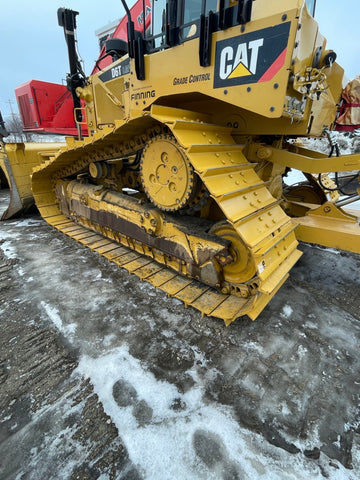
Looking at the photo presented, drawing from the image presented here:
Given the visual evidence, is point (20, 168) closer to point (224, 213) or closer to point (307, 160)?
point (224, 213)

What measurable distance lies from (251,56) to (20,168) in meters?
5.05

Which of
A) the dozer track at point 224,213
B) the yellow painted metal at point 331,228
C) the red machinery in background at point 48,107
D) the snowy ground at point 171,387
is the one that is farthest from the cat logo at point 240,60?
the red machinery in background at point 48,107

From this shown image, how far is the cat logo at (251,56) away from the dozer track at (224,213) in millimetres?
465

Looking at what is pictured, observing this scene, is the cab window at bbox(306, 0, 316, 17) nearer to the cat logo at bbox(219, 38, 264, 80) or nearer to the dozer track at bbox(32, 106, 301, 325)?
the cat logo at bbox(219, 38, 264, 80)

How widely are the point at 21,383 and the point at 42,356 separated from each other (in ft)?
0.84

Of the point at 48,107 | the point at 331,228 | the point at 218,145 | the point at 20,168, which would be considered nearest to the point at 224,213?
the point at 218,145

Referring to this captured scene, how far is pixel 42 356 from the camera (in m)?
2.10

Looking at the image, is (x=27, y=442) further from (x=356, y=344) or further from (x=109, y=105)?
(x=109, y=105)

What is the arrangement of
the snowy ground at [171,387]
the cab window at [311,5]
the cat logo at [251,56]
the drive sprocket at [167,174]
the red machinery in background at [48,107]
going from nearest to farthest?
the snowy ground at [171,387] → the cat logo at [251,56] → the drive sprocket at [167,174] → the cab window at [311,5] → the red machinery in background at [48,107]

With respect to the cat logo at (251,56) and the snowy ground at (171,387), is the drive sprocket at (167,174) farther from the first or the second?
the snowy ground at (171,387)

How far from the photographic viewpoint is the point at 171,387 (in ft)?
6.05

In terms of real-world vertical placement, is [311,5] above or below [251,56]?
above

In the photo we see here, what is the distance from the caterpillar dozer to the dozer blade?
2277mm

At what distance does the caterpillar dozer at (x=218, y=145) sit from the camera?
2.13 meters
